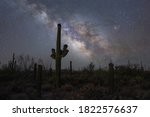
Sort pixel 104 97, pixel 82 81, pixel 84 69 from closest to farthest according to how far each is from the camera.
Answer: pixel 104 97
pixel 82 81
pixel 84 69

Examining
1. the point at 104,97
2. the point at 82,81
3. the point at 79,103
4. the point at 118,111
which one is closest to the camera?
the point at 118,111

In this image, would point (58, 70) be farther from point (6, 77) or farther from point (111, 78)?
point (6, 77)

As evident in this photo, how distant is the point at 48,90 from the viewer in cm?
1747

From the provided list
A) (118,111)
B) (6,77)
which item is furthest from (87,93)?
(6,77)

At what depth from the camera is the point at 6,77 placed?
24484 millimetres

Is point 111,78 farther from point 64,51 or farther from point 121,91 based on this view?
point 64,51

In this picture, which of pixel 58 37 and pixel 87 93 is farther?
pixel 58 37

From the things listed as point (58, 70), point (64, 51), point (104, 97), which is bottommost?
point (104, 97)

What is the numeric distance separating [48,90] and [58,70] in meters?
1.35

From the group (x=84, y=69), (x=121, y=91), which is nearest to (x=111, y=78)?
(x=121, y=91)

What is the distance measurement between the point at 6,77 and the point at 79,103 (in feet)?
52.8

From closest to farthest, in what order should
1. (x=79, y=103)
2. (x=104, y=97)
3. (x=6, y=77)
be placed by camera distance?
1. (x=79, y=103)
2. (x=104, y=97)
3. (x=6, y=77)

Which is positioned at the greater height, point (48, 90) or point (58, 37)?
point (58, 37)

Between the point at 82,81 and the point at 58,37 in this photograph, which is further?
the point at 82,81
